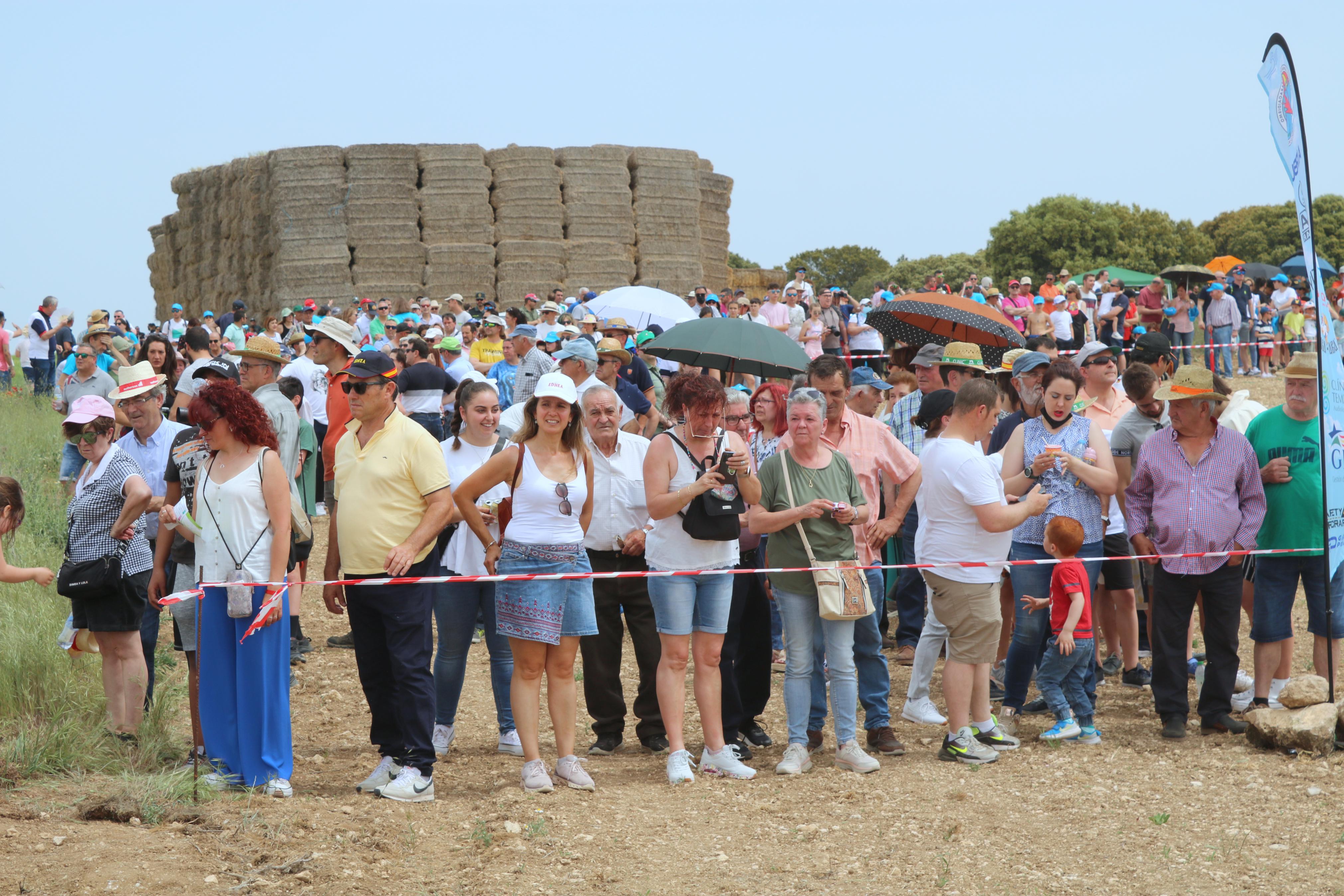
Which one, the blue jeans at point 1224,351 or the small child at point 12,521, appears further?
the blue jeans at point 1224,351

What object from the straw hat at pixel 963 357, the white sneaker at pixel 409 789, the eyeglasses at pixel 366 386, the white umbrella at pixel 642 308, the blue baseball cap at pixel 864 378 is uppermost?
the white umbrella at pixel 642 308

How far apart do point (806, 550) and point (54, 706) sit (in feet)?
13.1

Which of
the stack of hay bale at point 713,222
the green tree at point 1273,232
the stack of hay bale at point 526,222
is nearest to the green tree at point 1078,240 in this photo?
the green tree at point 1273,232

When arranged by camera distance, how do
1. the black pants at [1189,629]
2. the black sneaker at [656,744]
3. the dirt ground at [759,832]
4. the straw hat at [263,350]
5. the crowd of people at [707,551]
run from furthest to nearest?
the straw hat at [263,350] < the black sneaker at [656,744] < the black pants at [1189,629] < the crowd of people at [707,551] < the dirt ground at [759,832]

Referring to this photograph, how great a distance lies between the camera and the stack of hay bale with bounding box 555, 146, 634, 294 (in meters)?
23.4

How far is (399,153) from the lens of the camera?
2297cm

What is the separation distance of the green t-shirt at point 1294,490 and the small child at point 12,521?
5913mm

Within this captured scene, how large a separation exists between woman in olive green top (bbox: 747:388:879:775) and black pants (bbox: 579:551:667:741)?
75cm

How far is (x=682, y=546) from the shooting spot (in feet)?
19.3

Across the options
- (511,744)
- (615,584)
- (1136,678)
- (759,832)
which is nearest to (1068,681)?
(1136,678)

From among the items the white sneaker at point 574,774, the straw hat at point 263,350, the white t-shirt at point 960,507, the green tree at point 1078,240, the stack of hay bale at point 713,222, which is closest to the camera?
the white sneaker at point 574,774

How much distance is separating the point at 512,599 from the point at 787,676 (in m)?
1.48

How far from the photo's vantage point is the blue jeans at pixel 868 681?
6.41 m

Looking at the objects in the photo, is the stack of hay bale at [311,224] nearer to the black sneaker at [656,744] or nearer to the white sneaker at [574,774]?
the black sneaker at [656,744]
